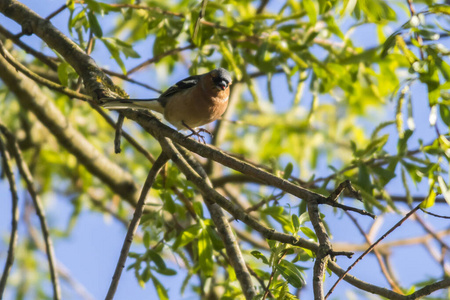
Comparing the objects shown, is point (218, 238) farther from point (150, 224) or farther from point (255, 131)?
point (255, 131)

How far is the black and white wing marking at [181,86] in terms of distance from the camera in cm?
546

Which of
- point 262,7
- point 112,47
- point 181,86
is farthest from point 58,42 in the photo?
point 262,7

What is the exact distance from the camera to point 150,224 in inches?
181

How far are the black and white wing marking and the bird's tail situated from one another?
12 cm

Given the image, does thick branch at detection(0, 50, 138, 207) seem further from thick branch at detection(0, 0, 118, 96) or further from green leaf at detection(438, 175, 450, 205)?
green leaf at detection(438, 175, 450, 205)

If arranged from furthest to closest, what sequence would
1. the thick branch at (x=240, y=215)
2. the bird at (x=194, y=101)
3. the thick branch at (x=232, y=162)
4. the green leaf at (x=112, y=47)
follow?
the bird at (x=194, y=101) → the green leaf at (x=112, y=47) → the thick branch at (x=240, y=215) → the thick branch at (x=232, y=162)

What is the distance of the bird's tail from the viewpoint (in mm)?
4051

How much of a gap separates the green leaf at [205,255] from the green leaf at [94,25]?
193 cm

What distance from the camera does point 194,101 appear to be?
519cm

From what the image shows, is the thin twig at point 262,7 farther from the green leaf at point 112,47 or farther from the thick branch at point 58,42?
the thick branch at point 58,42

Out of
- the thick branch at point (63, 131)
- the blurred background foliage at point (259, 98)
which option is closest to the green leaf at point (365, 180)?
the blurred background foliage at point (259, 98)

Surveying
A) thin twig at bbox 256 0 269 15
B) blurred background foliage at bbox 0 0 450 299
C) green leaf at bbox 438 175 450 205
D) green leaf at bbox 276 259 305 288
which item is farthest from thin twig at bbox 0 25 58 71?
thin twig at bbox 256 0 269 15

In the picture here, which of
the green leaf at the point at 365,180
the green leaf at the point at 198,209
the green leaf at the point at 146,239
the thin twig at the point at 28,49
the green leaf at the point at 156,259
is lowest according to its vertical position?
the green leaf at the point at 156,259

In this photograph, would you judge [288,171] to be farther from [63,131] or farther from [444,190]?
[63,131]
